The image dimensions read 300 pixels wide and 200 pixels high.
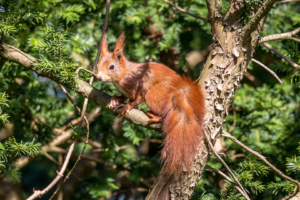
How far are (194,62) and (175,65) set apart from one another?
0.71ft

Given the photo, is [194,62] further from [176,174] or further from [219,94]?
[176,174]

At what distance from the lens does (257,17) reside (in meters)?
1.38

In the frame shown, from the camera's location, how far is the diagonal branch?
132cm

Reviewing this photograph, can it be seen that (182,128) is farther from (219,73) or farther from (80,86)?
(80,86)

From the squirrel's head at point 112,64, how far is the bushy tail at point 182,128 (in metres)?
0.52

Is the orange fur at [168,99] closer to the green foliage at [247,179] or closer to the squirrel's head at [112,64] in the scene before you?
the squirrel's head at [112,64]

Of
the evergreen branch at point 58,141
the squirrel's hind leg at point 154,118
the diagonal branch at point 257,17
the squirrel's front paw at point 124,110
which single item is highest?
the diagonal branch at point 257,17

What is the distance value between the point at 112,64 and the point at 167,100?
538mm

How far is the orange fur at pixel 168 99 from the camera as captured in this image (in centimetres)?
157

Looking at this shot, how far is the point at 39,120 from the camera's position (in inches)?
104

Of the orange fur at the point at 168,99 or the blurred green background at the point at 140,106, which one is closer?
the orange fur at the point at 168,99

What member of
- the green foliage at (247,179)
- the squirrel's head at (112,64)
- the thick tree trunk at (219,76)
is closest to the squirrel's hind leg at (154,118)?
the thick tree trunk at (219,76)

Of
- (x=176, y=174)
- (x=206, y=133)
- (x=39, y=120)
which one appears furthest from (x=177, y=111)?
(x=39, y=120)

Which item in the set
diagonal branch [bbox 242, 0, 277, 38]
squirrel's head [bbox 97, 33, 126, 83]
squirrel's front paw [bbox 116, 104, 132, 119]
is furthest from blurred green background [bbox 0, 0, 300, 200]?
diagonal branch [bbox 242, 0, 277, 38]
